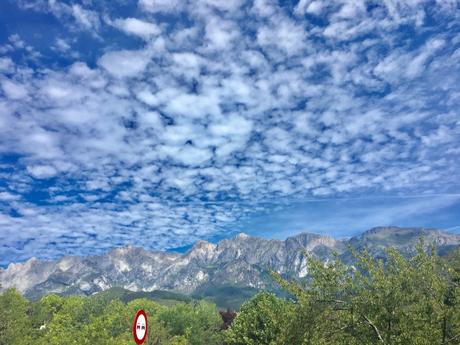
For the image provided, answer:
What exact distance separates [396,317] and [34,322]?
130m

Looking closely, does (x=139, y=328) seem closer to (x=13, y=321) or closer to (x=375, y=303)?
(x=375, y=303)

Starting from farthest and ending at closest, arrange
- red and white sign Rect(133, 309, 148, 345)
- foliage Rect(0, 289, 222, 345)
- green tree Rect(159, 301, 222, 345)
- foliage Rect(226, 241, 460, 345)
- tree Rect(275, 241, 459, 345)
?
green tree Rect(159, 301, 222, 345) < foliage Rect(0, 289, 222, 345) < tree Rect(275, 241, 459, 345) < foliage Rect(226, 241, 460, 345) < red and white sign Rect(133, 309, 148, 345)

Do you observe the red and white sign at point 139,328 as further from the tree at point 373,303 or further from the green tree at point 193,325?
the green tree at point 193,325

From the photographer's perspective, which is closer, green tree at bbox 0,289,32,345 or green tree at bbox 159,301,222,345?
green tree at bbox 0,289,32,345

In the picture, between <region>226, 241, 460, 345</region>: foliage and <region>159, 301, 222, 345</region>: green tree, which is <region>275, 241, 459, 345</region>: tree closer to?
<region>226, 241, 460, 345</region>: foliage

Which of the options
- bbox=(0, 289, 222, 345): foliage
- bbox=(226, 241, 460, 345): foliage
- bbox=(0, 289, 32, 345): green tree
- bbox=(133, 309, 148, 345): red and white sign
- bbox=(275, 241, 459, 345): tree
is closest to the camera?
bbox=(133, 309, 148, 345): red and white sign

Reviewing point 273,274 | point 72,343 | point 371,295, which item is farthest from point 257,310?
point 371,295

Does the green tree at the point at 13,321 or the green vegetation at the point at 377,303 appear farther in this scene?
the green tree at the point at 13,321

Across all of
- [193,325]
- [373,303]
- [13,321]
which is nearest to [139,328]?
[373,303]

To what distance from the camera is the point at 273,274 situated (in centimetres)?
2694

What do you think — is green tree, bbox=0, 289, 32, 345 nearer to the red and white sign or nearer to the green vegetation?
the red and white sign

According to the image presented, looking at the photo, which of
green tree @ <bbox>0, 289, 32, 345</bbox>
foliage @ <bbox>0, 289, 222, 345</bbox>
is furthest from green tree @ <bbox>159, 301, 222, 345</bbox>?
green tree @ <bbox>0, 289, 32, 345</bbox>

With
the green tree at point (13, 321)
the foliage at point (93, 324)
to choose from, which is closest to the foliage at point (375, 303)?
the foliage at point (93, 324)

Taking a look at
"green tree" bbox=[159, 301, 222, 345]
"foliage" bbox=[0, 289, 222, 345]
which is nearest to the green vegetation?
"foliage" bbox=[0, 289, 222, 345]
